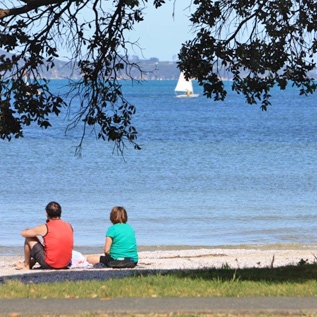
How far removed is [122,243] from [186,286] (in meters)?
3.80

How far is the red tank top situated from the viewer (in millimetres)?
12797

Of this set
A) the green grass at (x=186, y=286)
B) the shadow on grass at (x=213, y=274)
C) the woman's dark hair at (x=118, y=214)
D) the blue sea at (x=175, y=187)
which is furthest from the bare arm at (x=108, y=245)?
the green grass at (x=186, y=286)

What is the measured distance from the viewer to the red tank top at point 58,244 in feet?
42.0

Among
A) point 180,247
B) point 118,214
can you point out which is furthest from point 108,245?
point 180,247

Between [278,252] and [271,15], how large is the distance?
7029 mm

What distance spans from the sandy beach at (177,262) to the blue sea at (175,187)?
7.61ft

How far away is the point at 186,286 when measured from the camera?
9305 millimetres

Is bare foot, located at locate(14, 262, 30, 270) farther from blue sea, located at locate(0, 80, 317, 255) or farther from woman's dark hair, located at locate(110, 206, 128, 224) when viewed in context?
blue sea, located at locate(0, 80, 317, 255)

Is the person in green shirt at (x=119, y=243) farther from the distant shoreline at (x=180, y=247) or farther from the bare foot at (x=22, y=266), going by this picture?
the distant shoreline at (x=180, y=247)

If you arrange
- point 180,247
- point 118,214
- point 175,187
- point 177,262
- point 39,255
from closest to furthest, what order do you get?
point 39,255 < point 118,214 < point 177,262 < point 180,247 < point 175,187

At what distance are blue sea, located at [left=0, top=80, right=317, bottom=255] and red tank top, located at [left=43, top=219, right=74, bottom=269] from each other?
208 centimetres

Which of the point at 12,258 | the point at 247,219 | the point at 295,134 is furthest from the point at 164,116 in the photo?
the point at 12,258

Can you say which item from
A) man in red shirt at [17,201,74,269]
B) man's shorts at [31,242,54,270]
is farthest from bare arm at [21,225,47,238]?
man's shorts at [31,242,54,270]

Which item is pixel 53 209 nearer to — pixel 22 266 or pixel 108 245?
pixel 108 245
